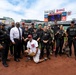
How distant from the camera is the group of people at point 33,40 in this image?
6901 mm

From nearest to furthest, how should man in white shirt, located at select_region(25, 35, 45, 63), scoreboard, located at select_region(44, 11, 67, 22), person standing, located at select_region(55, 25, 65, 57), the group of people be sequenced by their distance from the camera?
the group of people, man in white shirt, located at select_region(25, 35, 45, 63), person standing, located at select_region(55, 25, 65, 57), scoreboard, located at select_region(44, 11, 67, 22)

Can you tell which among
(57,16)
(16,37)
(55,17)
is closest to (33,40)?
(16,37)

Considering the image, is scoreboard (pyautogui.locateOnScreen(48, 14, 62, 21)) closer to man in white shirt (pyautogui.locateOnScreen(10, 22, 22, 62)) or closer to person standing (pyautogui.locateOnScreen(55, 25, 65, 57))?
person standing (pyautogui.locateOnScreen(55, 25, 65, 57))

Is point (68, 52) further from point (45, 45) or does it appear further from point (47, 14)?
point (47, 14)

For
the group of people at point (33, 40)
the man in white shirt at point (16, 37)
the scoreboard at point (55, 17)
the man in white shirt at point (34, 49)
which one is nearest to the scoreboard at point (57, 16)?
the scoreboard at point (55, 17)

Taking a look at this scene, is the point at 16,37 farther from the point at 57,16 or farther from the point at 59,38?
the point at 57,16

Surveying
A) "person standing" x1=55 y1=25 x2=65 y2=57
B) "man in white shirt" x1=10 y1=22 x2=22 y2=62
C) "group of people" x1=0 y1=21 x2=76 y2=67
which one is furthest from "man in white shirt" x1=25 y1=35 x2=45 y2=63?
"person standing" x1=55 y1=25 x2=65 y2=57

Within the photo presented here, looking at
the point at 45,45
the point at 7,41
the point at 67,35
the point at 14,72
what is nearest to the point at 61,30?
the point at 67,35

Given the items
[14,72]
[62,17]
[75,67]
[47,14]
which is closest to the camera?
[14,72]

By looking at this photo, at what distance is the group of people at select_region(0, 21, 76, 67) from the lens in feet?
22.6

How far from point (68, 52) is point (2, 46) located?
388 centimetres

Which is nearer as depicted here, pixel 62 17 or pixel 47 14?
pixel 62 17

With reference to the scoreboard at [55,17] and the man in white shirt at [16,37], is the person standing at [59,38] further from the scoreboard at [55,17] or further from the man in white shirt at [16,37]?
the scoreboard at [55,17]

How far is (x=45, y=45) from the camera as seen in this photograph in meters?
7.86
